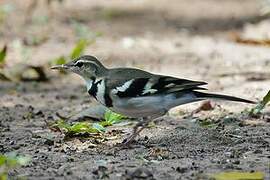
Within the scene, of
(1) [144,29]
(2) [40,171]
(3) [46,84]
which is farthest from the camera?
(1) [144,29]

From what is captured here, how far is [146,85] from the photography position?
642 cm

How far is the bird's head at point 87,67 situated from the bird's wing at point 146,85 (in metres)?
0.34

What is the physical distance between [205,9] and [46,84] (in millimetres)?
4890

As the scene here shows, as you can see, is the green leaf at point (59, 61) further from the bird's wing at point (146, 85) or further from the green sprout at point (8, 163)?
the green sprout at point (8, 163)

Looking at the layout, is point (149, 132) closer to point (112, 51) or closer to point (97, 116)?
point (97, 116)

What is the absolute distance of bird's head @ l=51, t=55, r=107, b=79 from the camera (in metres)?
6.83

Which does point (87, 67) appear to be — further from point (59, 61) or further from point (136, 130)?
point (59, 61)

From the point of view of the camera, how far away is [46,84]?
998cm

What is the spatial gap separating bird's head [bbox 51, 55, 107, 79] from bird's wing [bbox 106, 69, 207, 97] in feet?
1.12

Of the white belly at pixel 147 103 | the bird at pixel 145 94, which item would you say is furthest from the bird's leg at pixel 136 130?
the white belly at pixel 147 103

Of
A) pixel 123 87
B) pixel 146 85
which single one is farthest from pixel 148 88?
pixel 123 87

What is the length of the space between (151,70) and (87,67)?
360 cm

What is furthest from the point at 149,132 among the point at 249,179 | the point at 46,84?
the point at 46,84

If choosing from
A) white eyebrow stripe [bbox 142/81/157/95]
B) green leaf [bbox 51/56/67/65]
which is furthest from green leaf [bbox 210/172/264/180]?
green leaf [bbox 51/56/67/65]
